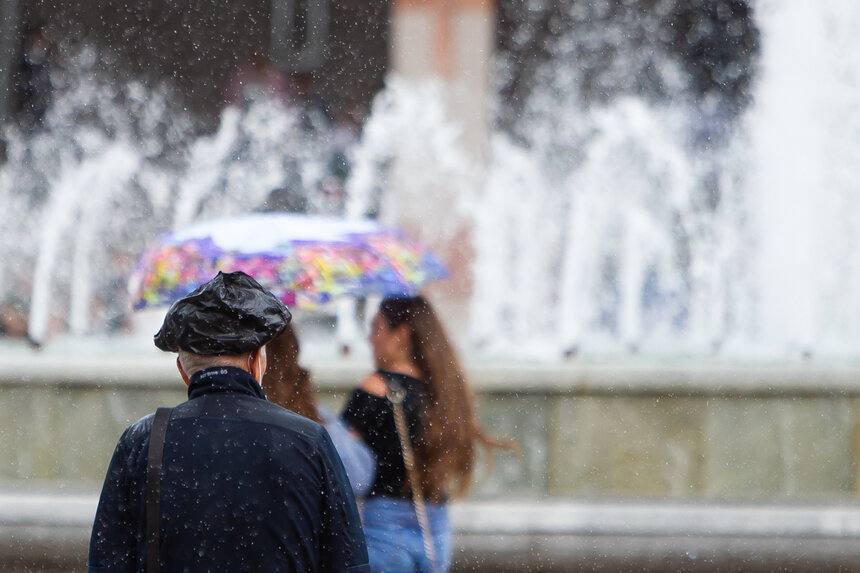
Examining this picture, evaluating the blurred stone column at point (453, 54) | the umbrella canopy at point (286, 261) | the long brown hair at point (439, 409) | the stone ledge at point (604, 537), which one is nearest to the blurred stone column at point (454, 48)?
the blurred stone column at point (453, 54)

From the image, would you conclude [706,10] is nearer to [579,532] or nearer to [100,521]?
[579,532]

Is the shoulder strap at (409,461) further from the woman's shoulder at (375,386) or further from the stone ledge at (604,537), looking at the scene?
the stone ledge at (604,537)

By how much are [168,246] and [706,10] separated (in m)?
10.6

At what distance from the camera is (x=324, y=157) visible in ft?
34.7

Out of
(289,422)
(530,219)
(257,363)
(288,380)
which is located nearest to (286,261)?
(288,380)

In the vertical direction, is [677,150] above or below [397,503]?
above

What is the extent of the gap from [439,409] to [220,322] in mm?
976

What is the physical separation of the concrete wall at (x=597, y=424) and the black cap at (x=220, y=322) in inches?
82.6

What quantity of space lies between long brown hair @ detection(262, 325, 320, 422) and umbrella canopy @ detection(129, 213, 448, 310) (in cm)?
34

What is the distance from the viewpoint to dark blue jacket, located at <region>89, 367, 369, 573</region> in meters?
1.64

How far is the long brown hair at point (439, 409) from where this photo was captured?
8.45 ft

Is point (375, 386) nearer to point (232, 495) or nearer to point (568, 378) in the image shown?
point (232, 495)

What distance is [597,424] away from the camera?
380cm

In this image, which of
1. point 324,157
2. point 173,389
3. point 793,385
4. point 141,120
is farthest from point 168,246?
point 141,120
